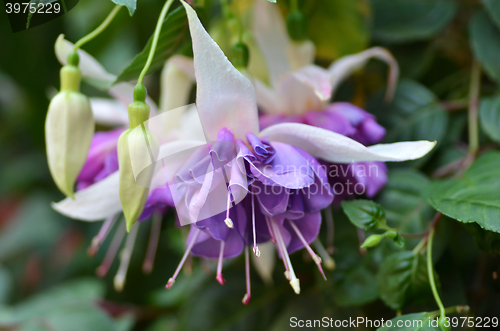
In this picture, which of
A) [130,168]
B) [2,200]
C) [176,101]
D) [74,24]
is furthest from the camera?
[2,200]

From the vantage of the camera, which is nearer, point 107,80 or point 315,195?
point 315,195

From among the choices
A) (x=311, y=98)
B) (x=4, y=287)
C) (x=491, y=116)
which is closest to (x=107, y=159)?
(x=311, y=98)

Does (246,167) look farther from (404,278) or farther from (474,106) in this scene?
(474,106)

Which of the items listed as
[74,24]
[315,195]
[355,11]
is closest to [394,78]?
[355,11]

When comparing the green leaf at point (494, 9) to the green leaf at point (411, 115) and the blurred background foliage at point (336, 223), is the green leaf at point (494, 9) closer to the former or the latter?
the blurred background foliage at point (336, 223)

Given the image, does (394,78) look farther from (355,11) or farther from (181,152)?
(181,152)
